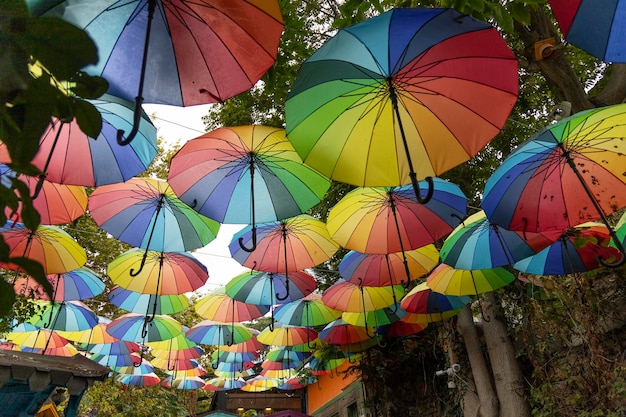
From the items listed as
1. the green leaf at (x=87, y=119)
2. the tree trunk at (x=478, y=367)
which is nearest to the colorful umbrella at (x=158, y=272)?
the tree trunk at (x=478, y=367)

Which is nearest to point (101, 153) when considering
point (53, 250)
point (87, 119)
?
point (53, 250)

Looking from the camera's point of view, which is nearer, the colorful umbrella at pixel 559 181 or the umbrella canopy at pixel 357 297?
the colorful umbrella at pixel 559 181

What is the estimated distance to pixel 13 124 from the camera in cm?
93

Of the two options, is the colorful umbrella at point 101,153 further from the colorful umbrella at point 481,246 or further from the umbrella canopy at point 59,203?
the colorful umbrella at point 481,246

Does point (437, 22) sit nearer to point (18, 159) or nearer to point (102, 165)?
point (18, 159)

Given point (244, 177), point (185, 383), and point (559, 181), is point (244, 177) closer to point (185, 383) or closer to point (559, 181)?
point (559, 181)

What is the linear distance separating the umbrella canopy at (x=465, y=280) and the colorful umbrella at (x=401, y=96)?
3.57 metres

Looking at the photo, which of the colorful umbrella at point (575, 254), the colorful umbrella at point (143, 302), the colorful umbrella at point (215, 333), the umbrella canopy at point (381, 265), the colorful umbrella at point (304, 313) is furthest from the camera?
the colorful umbrella at point (215, 333)

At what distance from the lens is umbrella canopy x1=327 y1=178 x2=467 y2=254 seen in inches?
217

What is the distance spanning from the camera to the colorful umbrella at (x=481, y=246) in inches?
221

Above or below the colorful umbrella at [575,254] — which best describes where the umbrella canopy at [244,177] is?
above

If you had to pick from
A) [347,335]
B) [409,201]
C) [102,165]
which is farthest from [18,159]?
[347,335]

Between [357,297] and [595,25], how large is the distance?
6.59 m

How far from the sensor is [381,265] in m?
7.14
